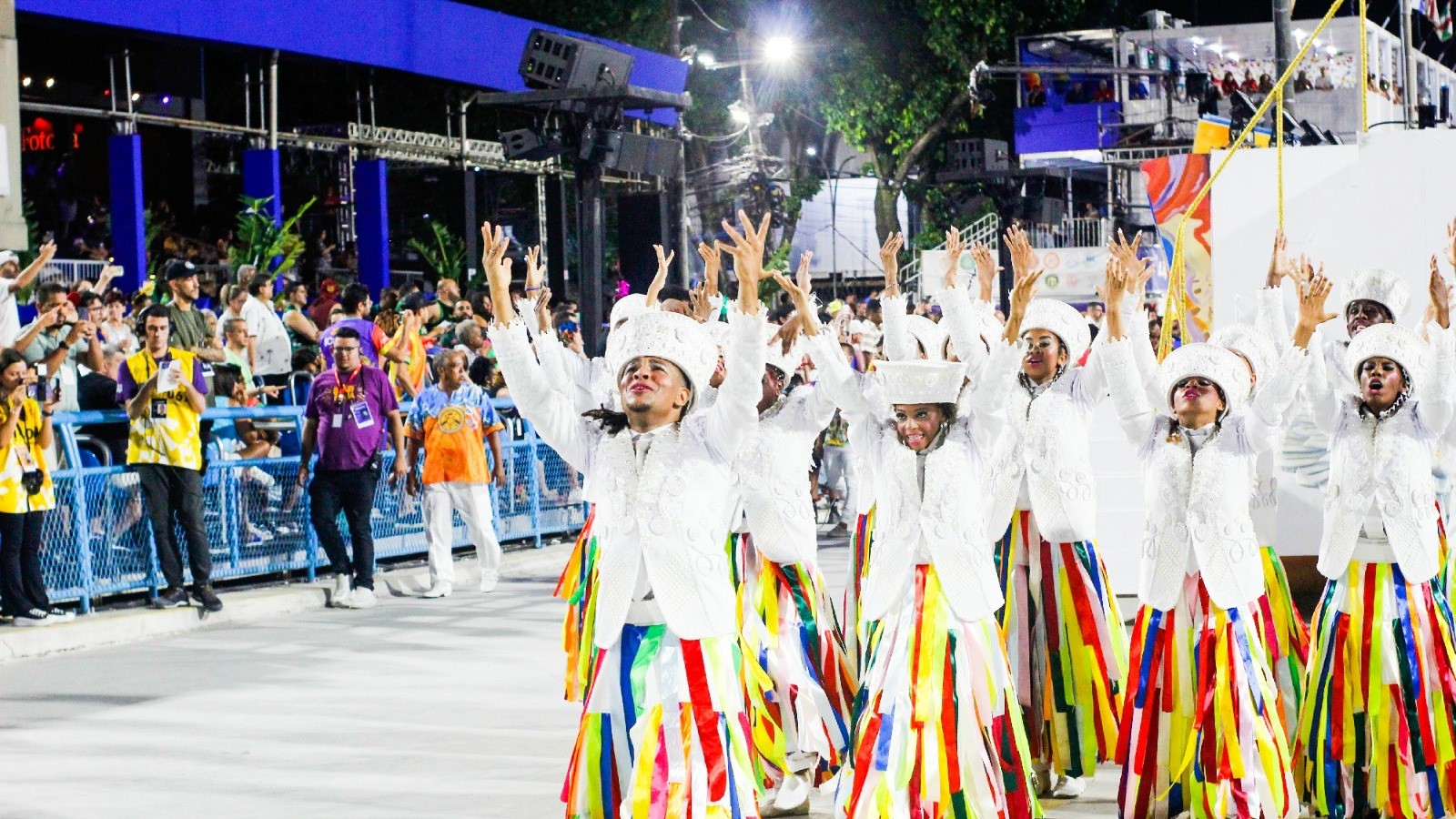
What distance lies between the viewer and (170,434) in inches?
461

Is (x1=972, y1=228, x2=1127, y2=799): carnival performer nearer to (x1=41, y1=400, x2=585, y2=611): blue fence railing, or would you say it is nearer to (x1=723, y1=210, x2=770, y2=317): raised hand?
(x1=723, y1=210, x2=770, y2=317): raised hand

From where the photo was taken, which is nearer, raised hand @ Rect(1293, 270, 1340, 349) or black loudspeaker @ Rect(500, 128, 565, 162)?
raised hand @ Rect(1293, 270, 1340, 349)

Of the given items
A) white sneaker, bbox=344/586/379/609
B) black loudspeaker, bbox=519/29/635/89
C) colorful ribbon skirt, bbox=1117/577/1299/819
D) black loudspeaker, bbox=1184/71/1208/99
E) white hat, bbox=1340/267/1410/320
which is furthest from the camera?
black loudspeaker, bbox=1184/71/1208/99

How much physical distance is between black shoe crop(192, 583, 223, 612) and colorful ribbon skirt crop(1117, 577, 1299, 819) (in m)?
6.83

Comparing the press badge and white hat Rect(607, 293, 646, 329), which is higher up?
white hat Rect(607, 293, 646, 329)

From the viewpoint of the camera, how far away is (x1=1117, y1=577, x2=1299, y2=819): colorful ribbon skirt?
6602 mm

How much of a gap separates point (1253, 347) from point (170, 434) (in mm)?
6699

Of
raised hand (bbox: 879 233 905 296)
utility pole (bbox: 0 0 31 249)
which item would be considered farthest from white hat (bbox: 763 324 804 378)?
utility pole (bbox: 0 0 31 249)

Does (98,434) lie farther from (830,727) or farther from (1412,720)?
(1412,720)

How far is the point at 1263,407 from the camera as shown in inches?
275

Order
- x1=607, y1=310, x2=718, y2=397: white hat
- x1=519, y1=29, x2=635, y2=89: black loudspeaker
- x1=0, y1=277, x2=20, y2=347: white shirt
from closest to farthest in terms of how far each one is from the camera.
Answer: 1. x1=607, y1=310, x2=718, y2=397: white hat
2. x1=0, y1=277, x2=20, y2=347: white shirt
3. x1=519, y1=29, x2=635, y2=89: black loudspeaker

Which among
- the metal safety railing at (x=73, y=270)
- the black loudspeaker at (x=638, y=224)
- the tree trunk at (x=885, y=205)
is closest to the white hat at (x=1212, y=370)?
the metal safety railing at (x=73, y=270)

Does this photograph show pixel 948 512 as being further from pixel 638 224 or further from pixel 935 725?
pixel 638 224

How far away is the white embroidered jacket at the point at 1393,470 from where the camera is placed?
7.10 metres
